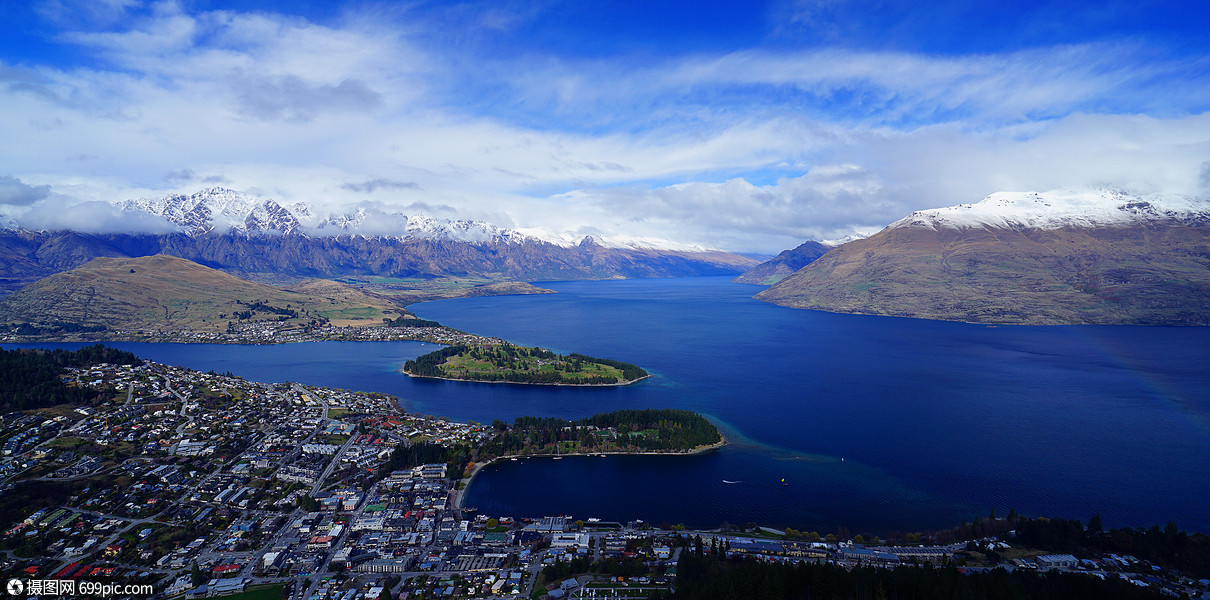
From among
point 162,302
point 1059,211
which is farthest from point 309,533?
point 1059,211

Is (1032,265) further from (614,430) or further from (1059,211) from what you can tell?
(614,430)

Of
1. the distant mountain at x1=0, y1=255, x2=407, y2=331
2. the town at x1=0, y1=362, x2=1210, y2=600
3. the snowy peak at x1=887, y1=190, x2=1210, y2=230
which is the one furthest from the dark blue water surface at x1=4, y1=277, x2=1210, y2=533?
the snowy peak at x1=887, y1=190, x2=1210, y2=230

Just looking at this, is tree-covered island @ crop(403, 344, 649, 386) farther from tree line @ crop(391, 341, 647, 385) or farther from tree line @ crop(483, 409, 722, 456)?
tree line @ crop(483, 409, 722, 456)

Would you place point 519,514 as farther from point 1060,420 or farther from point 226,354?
point 226,354

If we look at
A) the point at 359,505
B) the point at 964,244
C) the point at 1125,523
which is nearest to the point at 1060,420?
the point at 1125,523

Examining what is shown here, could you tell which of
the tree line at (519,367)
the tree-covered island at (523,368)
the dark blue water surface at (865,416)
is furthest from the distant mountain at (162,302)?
the tree-covered island at (523,368)
